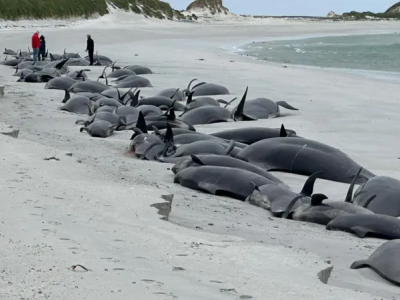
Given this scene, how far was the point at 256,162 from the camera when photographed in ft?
28.1

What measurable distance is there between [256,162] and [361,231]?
251 cm

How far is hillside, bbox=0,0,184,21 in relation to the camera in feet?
171

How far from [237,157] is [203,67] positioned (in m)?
16.6

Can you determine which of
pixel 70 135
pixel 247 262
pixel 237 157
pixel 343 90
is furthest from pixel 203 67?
pixel 247 262

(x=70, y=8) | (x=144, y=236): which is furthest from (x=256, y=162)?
(x=70, y=8)

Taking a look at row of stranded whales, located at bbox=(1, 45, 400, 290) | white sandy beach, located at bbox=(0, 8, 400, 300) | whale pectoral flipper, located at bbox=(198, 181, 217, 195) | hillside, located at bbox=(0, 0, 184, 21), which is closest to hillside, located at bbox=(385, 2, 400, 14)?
hillside, located at bbox=(0, 0, 184, 21)

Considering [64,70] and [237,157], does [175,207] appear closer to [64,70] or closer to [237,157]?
[237,157]

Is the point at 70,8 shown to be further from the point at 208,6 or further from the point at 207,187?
the point at 208,6

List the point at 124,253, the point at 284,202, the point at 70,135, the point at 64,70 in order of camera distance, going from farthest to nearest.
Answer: the point at 64,70, the point at 70,135, the point at 284,202, the point at 124,253

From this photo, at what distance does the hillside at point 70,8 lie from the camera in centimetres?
5199

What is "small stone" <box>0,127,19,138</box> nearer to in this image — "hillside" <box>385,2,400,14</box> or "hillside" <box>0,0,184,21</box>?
"hillside" <box>0,0,184,21</box>

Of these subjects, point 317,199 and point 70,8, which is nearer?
point 317,199

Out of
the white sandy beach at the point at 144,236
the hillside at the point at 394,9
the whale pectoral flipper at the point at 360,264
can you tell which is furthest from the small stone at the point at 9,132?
the hillside at the point at 394,9

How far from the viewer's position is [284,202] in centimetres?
683
